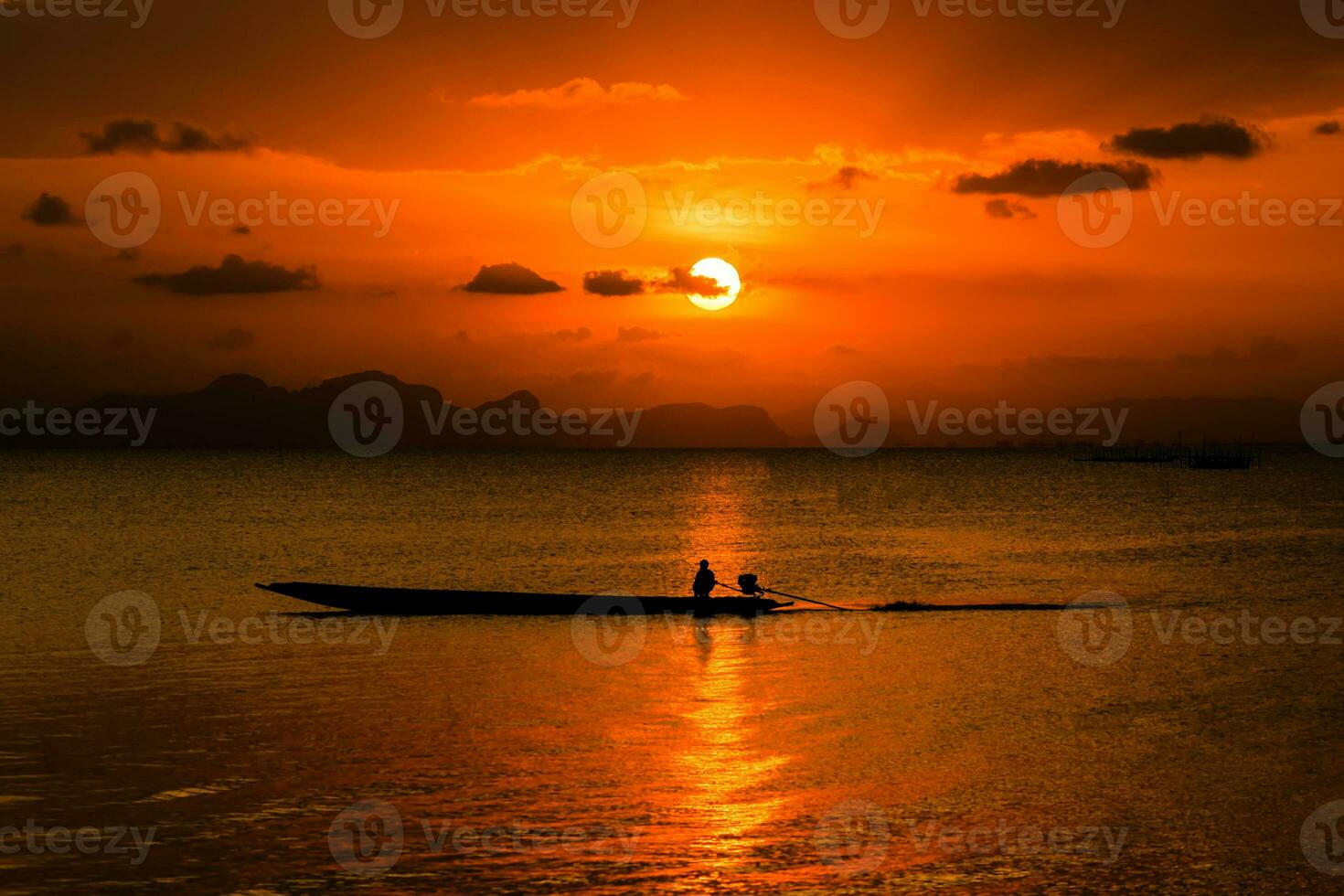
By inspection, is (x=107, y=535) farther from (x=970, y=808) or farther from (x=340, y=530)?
(x=970, y=808)

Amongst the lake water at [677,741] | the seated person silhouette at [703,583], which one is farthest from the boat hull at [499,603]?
the lake water at [677,741]

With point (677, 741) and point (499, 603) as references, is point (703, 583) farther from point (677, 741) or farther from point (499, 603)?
point (677, 741)

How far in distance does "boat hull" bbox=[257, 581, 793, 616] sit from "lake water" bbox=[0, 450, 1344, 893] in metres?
1.04

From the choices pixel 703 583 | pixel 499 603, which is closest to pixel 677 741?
pixel 703 583

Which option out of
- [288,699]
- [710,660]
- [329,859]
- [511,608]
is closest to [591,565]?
[511,608]

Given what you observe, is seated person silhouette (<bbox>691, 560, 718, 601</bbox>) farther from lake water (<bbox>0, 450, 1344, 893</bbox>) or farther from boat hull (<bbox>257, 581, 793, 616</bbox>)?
lake water (<bbox>0, 450, 1344, 893</bbox>)

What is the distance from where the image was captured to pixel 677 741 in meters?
23.4

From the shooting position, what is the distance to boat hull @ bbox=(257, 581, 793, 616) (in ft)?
132

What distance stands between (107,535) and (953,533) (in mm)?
56220

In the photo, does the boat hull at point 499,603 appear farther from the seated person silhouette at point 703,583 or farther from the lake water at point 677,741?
the lake water at point 677,741

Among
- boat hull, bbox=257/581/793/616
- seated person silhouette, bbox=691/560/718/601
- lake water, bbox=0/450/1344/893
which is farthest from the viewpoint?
boat hull, bbox=257/581/793/616

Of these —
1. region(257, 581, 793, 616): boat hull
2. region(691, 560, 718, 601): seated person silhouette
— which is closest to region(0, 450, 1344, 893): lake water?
region(257, 581, 793, 616): boat hull

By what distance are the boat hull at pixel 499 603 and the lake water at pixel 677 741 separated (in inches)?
41.0

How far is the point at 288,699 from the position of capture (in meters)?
27.1
